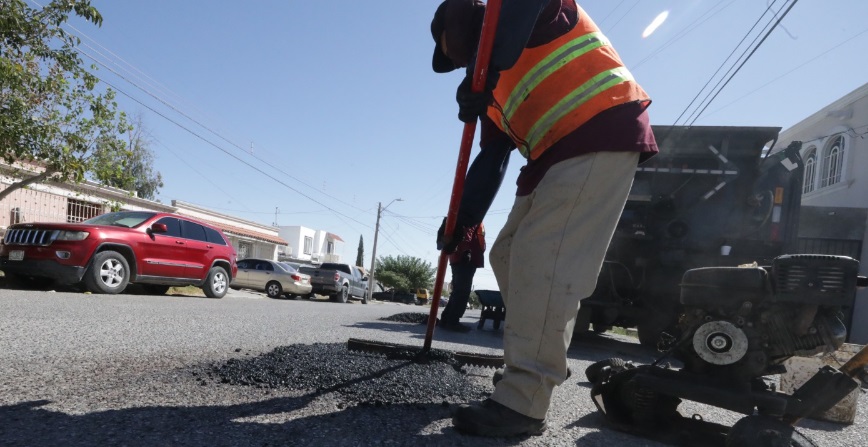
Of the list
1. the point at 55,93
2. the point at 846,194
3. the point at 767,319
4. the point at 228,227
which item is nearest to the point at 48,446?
the point at 767,319

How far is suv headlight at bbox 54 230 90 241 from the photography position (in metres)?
7.92

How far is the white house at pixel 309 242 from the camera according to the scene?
62469 mm

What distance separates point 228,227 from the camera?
3484 cm

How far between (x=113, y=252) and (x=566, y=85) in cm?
863

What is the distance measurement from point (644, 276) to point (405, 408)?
4595mm

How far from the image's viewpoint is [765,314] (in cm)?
187

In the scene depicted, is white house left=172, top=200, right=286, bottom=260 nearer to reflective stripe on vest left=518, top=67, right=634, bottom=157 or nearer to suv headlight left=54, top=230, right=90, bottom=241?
suv headlight left=54, top=230, right=90, bottom=241

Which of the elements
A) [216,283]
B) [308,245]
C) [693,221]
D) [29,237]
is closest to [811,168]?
[693,221]

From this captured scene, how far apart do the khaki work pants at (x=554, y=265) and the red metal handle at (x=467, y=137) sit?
1.39 feet

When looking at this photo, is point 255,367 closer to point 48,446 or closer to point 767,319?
point 48,446

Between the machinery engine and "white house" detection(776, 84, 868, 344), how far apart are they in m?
13.3

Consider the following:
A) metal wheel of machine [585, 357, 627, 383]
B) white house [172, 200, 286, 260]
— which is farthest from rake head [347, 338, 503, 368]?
white house [172, 200, 286, 260]

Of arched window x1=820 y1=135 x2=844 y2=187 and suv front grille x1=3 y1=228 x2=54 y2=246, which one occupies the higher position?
arched window x1=820 y1=135 x2=844 y2=187

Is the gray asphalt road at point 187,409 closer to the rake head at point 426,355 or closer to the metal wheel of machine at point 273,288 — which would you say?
the rake head at point 426,355
